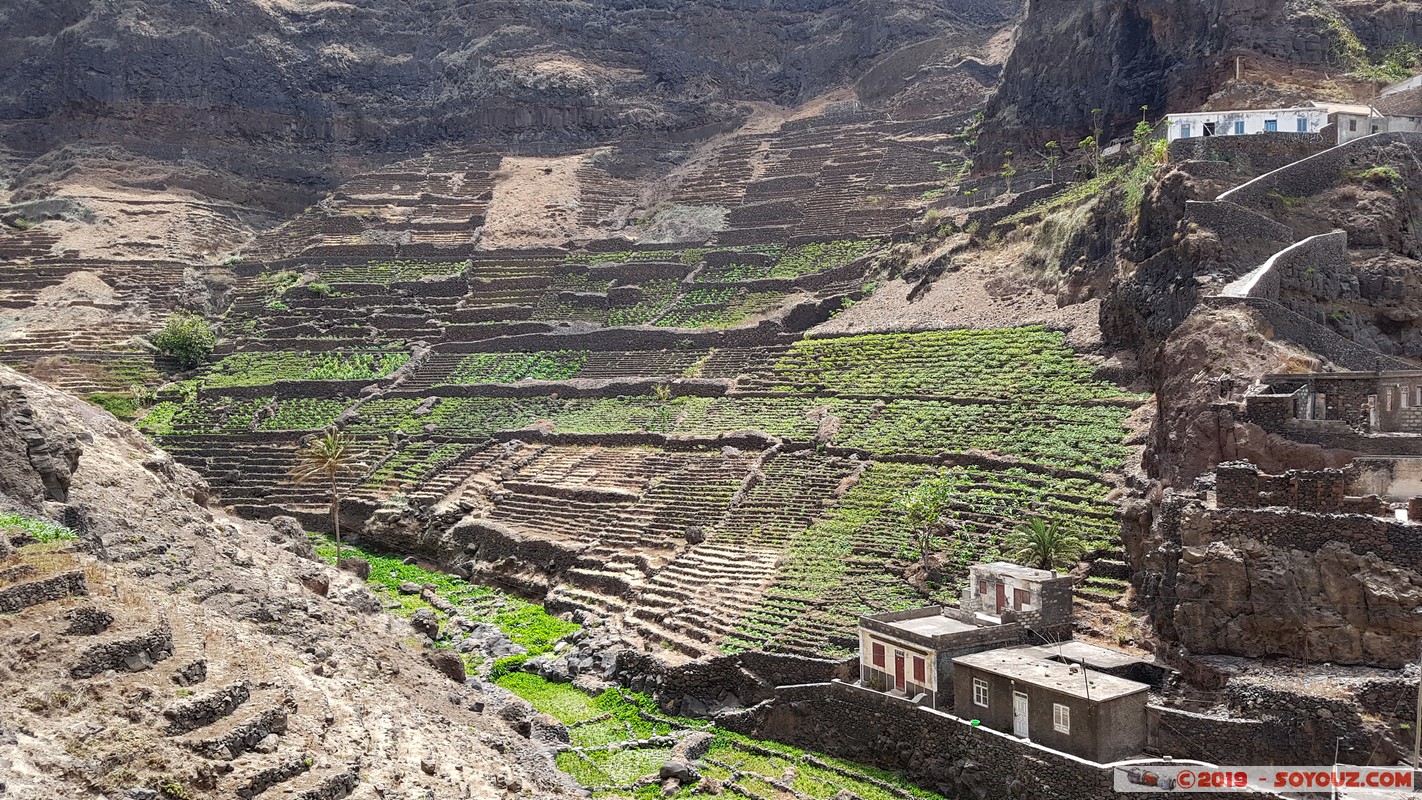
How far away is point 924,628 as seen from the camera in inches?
924

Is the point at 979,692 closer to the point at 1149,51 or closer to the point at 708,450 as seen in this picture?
the point at 708,450

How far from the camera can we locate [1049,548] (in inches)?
1005

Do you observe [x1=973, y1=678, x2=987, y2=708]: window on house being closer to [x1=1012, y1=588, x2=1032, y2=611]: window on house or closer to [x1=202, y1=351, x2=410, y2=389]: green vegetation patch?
[x1=1012, y1=588, x2=1032, y2=611]: window on house

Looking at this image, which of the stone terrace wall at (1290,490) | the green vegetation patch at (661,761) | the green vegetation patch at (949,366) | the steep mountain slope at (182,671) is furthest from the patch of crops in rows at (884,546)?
the steep mountain slope at (182,671)

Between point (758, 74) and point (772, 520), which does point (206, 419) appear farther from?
point (758, 74)

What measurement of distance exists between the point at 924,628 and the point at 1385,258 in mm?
14869

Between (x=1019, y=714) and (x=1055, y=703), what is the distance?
0.88 metres

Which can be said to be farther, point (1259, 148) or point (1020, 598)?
point (1259, 148)

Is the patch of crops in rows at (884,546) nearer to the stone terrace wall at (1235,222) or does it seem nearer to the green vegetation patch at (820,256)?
the stone terrace wall at (1235,222)

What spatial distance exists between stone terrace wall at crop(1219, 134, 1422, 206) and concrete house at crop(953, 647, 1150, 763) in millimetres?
15544

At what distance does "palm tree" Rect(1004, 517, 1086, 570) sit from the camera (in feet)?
84.0

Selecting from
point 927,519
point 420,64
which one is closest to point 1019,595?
point 927,519

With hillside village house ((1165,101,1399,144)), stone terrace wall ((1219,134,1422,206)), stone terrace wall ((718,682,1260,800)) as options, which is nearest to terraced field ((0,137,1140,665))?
stone terrace wall ((718,682,1260,800))

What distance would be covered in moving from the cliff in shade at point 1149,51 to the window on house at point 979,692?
2762cm
